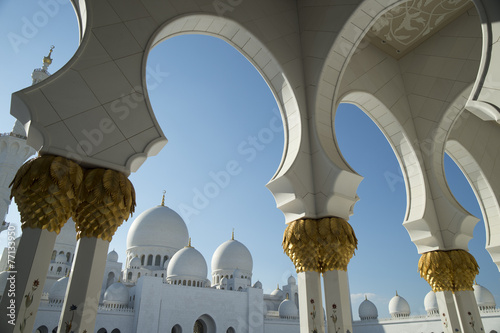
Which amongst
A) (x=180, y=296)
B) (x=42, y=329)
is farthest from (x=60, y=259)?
(x=180, y=296)

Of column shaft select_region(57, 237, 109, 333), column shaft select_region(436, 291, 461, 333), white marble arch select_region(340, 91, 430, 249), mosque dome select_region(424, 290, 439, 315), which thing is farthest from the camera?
mosque dome select_region(424, 290, 439, 315)

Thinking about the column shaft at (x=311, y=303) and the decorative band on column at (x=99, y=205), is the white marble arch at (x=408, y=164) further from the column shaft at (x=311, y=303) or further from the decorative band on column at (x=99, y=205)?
the decorative band on column at (x=99, y=205)

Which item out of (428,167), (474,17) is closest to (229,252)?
(428,167)

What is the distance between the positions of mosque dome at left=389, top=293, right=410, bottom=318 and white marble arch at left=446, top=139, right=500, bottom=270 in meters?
15.6

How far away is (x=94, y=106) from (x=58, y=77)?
1.19ft

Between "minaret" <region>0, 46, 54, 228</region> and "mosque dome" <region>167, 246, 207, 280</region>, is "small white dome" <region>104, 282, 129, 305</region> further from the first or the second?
"minaret" <region>0, 46, 54, 228</region>

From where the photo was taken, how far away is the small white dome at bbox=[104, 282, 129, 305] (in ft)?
61.1

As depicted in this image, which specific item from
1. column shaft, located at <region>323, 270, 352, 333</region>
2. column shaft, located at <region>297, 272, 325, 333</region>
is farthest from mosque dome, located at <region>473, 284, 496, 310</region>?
column shaft, located at <region>297, 272, 325, 333</region>

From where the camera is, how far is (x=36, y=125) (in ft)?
8.74

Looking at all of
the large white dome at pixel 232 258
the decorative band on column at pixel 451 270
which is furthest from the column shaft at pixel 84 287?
the large white dome at pixel 232 258

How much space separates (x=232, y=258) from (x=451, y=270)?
20.2 meters

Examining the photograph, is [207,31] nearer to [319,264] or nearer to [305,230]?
[305,230]

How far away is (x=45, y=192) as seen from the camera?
2574 mm

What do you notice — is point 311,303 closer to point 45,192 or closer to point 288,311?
point 45,192
